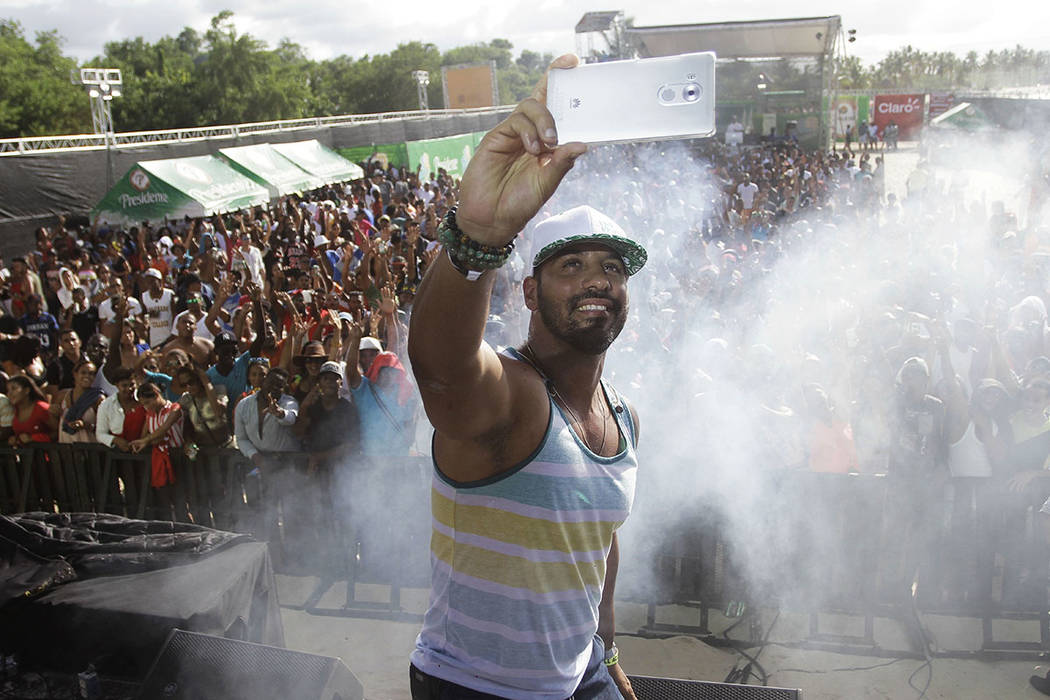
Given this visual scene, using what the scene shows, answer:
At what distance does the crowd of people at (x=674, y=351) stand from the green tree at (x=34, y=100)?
37.6 m

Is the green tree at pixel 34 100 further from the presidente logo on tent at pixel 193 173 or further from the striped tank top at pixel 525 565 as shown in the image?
the striped tank top at pixel 525 565

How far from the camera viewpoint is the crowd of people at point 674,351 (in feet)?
15.4

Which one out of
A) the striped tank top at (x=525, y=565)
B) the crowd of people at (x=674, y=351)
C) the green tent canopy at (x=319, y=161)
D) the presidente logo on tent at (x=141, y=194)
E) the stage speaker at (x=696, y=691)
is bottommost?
the stage speaker at (x=696, y=691)

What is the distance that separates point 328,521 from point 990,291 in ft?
19.5

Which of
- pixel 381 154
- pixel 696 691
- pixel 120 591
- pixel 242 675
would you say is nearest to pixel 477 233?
pixel 696 691

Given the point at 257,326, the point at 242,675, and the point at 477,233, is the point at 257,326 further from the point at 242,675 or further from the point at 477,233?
the point at 477,233

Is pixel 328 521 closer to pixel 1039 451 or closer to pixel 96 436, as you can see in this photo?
pixel 96 436

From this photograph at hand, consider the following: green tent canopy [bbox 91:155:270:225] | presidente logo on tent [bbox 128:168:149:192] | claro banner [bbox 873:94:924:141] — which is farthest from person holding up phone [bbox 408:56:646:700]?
claro banner [bbox 873:94:924:141]

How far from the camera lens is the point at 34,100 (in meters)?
43.0

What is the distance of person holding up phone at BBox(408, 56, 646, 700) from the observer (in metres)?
1.19

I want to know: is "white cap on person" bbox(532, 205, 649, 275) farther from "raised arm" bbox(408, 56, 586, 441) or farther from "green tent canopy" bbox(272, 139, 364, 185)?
"green tent canopy" bbox(272, 139, 364, 185)

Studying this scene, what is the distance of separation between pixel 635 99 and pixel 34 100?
50.7 meters

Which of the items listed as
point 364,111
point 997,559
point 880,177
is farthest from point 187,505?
point 364,111

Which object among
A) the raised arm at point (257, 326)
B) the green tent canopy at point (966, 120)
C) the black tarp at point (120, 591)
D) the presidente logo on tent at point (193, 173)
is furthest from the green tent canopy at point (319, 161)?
the black tarp at point (120, 591)
